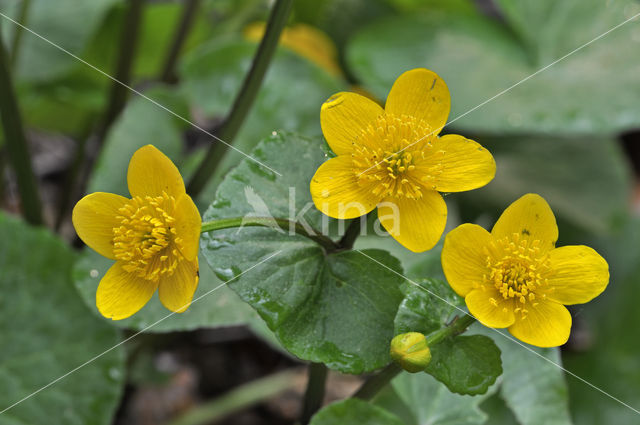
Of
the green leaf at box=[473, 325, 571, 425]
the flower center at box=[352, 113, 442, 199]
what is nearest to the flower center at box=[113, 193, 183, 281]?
Result: the flower center at box=[352, 113, 442, 199]

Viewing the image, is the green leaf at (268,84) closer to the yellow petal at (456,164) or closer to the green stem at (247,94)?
the green stem at (247,94)

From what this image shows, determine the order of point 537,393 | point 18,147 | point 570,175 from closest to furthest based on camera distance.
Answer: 1. point 537,393
2. point 18,147
3. point 570,175

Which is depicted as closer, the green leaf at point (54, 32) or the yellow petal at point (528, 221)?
the yellow petal at point (528, 221)

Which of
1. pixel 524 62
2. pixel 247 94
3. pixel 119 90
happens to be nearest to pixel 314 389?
pixel 247 94

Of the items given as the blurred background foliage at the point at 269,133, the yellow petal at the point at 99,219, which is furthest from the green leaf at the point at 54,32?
the yellow petal at the point at 99,219

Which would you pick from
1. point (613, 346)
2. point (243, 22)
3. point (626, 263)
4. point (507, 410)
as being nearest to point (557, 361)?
point (507, 410)

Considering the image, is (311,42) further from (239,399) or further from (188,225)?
(188,225)
